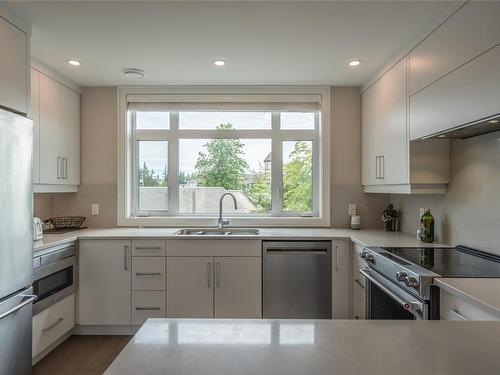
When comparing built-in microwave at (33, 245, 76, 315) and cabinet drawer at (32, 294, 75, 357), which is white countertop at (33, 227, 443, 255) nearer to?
built-in microwave at (33, 245, 76, 315)

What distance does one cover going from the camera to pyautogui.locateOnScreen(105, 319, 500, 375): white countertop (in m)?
0.62

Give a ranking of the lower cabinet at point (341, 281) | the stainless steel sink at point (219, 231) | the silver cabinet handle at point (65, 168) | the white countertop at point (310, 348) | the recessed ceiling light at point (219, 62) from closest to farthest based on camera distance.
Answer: the white countertop at point (310, 348) < the recessed ceiling light at point (219, 62) < the lower cabinet at point (341, 281) < the silver cabinet handle at point (65, 168) < the stainless steel sink at point (219, 231)

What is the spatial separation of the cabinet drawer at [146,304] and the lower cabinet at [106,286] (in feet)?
0.19

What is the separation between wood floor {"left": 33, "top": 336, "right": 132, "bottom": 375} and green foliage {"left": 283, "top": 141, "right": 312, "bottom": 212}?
6.63ft

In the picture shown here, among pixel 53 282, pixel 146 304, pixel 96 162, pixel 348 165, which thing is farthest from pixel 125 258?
pixel 348 165

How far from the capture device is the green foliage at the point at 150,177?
3.46 m

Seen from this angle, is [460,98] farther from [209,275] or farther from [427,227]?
[209,275]

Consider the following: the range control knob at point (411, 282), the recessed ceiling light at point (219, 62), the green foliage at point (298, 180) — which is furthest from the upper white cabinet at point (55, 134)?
the range control knob at point (411, 282)

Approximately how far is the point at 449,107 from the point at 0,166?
8.03ft

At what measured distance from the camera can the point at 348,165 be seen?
3330 millimetres

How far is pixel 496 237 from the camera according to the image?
190cm

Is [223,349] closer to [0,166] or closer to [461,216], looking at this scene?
[0,166]

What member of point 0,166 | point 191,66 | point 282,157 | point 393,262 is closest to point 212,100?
point 191,66

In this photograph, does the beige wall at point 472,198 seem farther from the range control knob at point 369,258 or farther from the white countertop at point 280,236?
the range control knob at point 369,258
